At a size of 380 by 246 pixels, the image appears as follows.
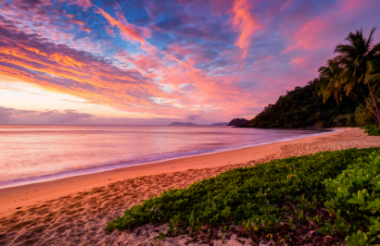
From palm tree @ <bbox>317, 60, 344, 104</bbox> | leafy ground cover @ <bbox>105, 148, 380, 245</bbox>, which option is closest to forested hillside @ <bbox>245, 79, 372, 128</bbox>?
palm tree @ <bbox>317, 60, 344, 104</bbox>

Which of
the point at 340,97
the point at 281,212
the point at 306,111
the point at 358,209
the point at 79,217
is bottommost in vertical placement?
the point at 79,217

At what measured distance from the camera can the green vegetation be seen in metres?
19.5

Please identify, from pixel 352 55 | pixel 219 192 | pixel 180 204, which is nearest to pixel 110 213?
pixel 180 204

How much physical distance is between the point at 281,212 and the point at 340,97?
29.0 meters

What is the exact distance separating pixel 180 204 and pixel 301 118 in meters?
98.5

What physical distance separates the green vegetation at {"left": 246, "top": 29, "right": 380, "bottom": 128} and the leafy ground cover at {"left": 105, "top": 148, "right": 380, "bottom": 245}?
783 inches

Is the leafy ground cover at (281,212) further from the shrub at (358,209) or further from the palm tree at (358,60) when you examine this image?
the palm tree at (358,60)

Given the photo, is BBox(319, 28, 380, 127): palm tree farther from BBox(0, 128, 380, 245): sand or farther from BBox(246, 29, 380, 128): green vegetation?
BBox(0, 128, 380, 245): sand

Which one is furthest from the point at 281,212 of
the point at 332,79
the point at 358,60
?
the point at 332,79

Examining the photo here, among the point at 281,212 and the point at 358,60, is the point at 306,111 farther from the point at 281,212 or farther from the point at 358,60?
the point at 281,212

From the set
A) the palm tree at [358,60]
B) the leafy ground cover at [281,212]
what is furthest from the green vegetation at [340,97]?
the leafy ground cover at [281,212]

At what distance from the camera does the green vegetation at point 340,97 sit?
19484mm

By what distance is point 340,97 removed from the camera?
2477 cm

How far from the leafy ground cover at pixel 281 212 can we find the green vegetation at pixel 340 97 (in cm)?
1988
